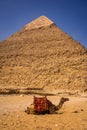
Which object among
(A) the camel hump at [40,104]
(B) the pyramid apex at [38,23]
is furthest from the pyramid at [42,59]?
(A) the camel hump at [40,104]

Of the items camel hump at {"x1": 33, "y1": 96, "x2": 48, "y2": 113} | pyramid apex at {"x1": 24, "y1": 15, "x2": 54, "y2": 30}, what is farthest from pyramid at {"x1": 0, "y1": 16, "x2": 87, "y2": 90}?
camel hump at {"x1": 33, "y1": 96, "x2": 48, "y2": 113}

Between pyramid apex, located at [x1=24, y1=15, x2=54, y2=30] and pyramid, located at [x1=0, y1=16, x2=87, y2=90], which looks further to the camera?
pyramid apex, located at [x1=24, y1=15, x2=54, y2=30]

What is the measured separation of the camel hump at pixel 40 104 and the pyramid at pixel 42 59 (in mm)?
45758

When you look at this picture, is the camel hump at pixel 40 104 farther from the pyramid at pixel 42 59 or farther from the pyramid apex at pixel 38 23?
the pyramid apex at pixel 38 23

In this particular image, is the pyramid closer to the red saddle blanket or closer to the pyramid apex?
the pyramid apex

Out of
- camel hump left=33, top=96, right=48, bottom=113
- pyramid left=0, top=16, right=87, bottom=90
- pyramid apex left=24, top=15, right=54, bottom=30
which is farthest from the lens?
pyramid apex left=24, top=15, right=54, bottom=30

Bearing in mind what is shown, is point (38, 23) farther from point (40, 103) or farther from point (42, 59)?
point (40, 103)

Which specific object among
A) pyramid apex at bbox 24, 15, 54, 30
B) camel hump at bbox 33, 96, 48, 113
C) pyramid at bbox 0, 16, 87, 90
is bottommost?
camel hump at bbox 33, 96, 48, 113

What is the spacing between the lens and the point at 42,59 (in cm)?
7494

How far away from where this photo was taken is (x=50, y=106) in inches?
443

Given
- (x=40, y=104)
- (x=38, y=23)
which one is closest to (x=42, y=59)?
(x=38, y=23)

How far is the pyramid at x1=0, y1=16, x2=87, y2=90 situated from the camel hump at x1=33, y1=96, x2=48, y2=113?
1802 inches

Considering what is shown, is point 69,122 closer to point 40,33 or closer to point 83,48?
point 83,48

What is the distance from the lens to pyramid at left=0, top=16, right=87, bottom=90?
206 feet
